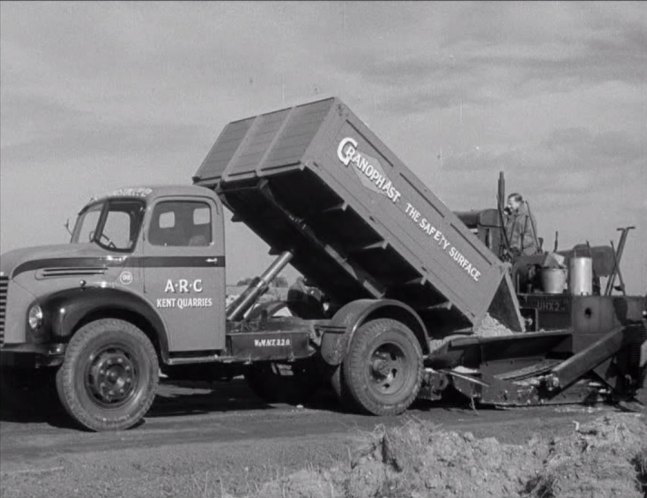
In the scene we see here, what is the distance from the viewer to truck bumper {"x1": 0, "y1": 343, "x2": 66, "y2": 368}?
1000cm

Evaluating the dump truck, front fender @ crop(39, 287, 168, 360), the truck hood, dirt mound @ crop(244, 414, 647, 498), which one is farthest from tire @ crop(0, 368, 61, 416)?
dirt mound @ crop(244, 414, 647, 498)

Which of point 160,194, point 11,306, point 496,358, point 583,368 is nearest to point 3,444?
point 11,306

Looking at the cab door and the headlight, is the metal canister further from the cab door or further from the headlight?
the headlight

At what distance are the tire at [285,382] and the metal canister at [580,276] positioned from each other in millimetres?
3473

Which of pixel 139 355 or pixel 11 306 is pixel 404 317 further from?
pixel 11 306

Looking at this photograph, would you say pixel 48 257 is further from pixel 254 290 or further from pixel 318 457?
pixel 318 457

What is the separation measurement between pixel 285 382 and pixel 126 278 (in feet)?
10.6

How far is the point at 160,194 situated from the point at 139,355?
178 cm

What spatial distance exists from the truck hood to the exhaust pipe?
1.87 meters

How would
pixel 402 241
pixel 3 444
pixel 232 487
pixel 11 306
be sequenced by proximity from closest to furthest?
pixel 232 487
pixel 3 444
pixel 11 306
pixel 402 241

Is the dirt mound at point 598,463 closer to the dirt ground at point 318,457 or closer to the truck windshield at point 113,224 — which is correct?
the dirt ground at point 318,457

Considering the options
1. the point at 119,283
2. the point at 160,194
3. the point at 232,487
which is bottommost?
the point at 232,487

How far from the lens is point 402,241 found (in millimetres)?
11883

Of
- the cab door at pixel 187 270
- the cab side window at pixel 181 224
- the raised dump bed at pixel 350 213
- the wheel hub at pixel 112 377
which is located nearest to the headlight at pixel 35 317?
the wheel hub at pixel 112 377
